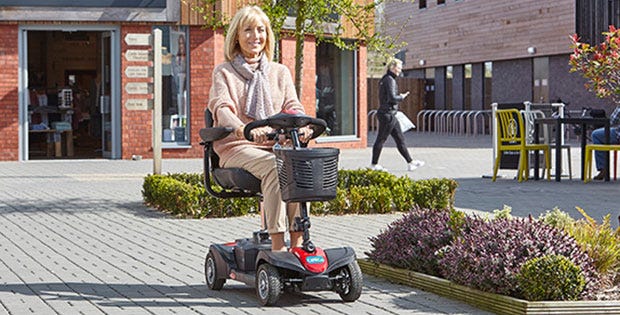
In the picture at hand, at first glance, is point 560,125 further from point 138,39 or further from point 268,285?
point 268,285

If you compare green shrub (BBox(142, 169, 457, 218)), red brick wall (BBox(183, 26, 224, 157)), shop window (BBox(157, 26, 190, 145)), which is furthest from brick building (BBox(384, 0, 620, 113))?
green shrub (BBox(142, 169, 457, 218))

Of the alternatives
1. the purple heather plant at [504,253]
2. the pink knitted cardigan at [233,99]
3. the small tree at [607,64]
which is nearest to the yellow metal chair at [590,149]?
the small tree at [607,64]

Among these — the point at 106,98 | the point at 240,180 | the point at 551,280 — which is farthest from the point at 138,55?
the point at 106,98

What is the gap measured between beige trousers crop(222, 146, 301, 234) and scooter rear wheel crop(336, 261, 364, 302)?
44cm

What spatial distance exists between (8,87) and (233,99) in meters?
17.3

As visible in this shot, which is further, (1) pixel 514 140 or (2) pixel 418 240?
(1) pixel 514 140

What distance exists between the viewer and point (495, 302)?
20.9 feet

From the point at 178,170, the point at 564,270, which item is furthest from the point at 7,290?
the point at 178,170

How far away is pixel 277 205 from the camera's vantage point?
6.96 meters

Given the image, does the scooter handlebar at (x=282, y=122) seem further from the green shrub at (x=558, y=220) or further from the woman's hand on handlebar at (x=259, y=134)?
→ the green shrub at (x=558, y=220)

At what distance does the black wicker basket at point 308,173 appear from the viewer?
6.59 meters

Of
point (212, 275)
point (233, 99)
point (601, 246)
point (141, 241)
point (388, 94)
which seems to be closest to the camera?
point (601, 246)

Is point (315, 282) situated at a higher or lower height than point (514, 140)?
lower

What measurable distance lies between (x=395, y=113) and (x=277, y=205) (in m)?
13.5
